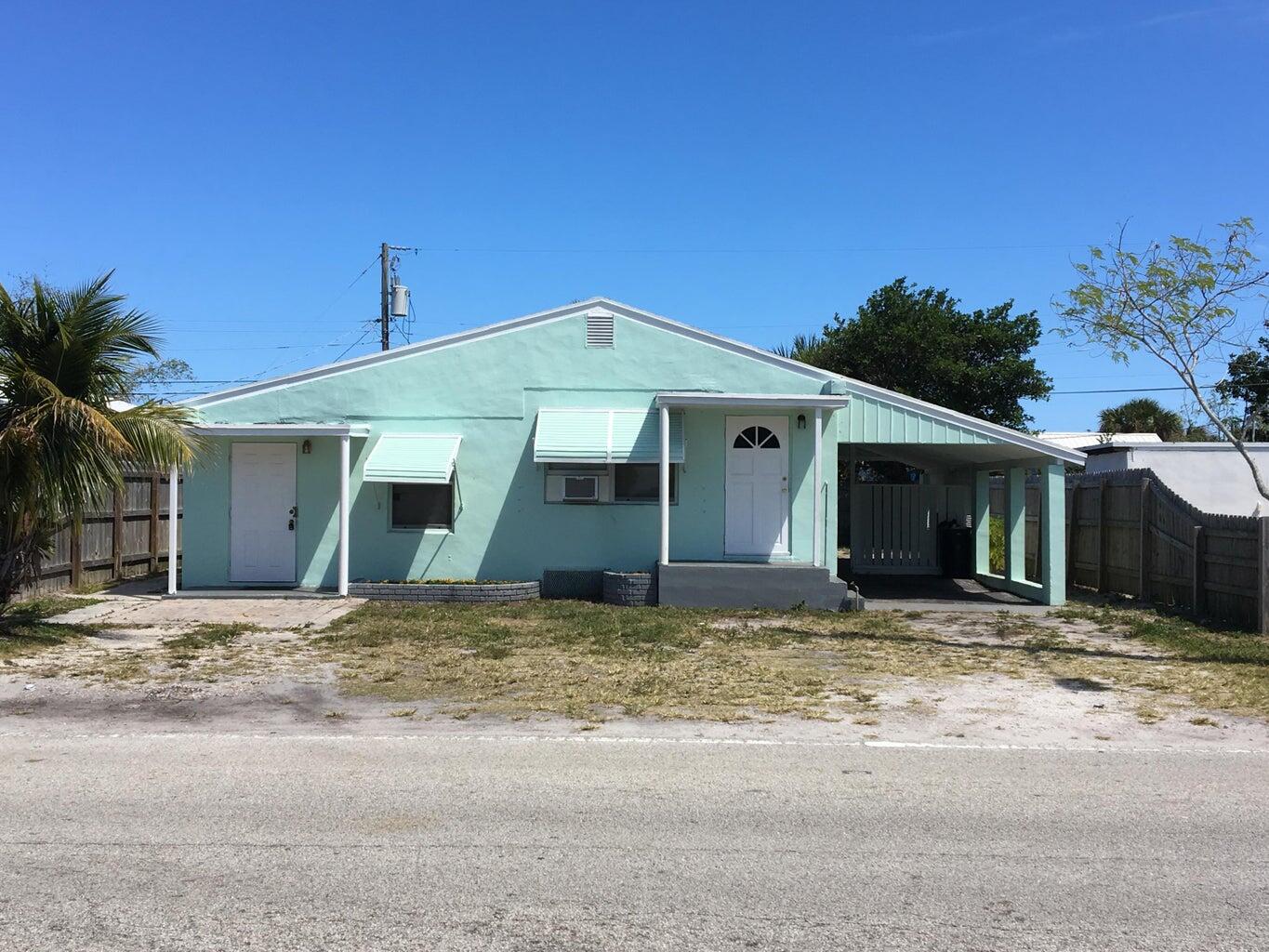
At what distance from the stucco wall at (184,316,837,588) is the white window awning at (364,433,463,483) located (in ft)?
0.72

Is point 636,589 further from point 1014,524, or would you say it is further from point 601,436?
point 1014,524

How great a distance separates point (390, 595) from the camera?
15.7m

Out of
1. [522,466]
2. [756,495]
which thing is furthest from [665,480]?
[522,466]

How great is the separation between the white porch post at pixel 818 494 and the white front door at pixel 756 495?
1.87ft

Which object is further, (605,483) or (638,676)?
(605,483)

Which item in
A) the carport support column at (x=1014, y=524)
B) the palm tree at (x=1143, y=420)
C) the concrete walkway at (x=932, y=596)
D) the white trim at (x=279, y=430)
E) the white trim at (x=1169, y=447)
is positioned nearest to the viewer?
the white trim at (x=279, y=430)

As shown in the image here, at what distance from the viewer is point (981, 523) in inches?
798

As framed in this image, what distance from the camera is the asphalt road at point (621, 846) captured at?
4.30m

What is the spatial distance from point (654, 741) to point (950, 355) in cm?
2497

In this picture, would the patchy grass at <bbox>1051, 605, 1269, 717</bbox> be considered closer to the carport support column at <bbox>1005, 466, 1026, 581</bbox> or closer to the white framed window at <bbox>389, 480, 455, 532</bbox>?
the carport support column at <bbox>1005, 466, 1026, 581</bbox>

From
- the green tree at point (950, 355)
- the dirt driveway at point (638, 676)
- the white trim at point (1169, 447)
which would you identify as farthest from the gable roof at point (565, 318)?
the green tree at point (950, 355)

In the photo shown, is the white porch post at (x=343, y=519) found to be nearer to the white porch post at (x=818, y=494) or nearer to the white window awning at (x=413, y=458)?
the white window awning at (x=413, y=458)

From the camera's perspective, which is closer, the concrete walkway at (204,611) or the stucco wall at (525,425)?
the concrete walkway at (204,611)

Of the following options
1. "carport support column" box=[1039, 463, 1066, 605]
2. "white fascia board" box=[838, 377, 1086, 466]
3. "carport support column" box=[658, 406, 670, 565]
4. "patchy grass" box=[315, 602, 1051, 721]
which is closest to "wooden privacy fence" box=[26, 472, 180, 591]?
"patchy grass" box=[315, 602, 1051, 721]
